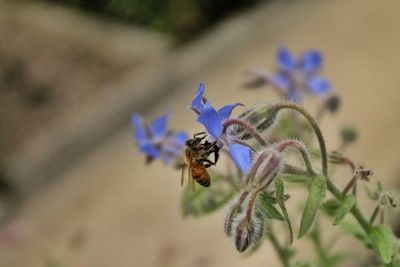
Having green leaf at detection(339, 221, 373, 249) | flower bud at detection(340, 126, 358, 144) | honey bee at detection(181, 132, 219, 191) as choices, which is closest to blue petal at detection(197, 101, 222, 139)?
honey bee at detection(181, 132, 219, 191)

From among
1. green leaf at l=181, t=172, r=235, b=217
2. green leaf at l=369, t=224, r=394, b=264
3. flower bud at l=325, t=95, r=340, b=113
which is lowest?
green leaf at l=369, t=224, r=394, b=264

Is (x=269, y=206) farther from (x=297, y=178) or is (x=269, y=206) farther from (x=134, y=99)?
(x=134, y=99)

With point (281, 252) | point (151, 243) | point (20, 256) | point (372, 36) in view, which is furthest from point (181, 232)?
point (281, 252)

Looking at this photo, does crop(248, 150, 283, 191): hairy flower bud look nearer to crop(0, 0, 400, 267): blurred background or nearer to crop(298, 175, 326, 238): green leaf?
crop(298, 175, 326, 238): green leaf

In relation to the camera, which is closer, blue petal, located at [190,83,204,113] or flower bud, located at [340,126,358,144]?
blue petal, located at [190,83,204,113]

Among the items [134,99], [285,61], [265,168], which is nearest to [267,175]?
[265,168]

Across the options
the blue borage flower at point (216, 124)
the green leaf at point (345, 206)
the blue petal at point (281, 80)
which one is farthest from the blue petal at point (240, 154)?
the blue petal at point (281, 80)

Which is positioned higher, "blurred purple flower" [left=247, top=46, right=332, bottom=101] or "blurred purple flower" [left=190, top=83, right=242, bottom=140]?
"blurred purple flower" [left=247, top=46, right=332, bottom=101]
